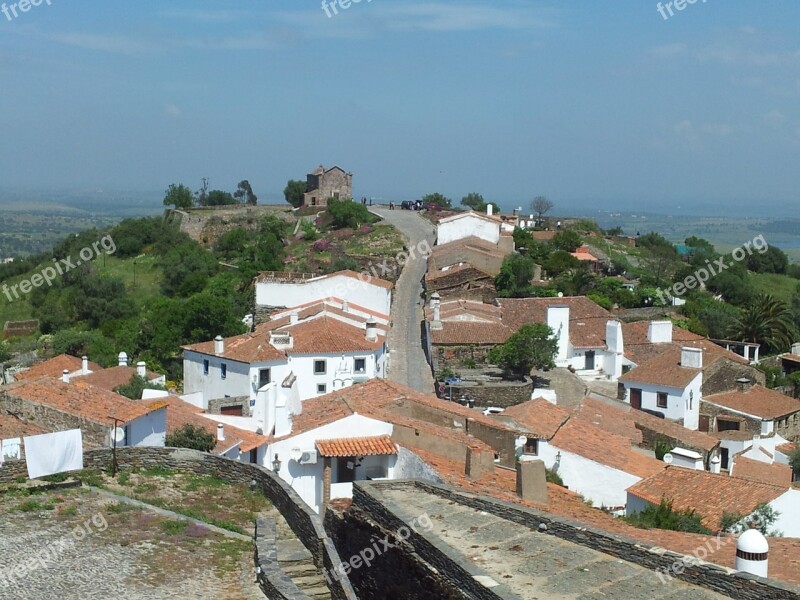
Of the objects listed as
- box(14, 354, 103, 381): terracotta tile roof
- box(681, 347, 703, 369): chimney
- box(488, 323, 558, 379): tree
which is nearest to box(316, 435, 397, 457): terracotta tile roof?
box(14, 354, 103, 381): terracotta tile roof

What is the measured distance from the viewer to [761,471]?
26.9m

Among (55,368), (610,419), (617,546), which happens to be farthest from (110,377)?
(617,546)

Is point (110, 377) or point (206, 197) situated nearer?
point (110, 377)

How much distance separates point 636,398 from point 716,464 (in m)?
7.09

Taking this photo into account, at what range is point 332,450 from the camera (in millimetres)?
17656

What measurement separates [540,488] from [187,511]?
19.2ft

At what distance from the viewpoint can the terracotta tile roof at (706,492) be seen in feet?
58.4

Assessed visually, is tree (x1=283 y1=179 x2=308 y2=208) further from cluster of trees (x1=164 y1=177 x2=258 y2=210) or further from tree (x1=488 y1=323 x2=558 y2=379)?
tree (x1=488 y1=323 x2=558 y2=379)

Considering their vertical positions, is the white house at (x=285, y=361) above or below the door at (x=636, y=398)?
above

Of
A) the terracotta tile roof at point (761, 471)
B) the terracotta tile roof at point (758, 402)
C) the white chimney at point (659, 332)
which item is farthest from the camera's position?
the white chimney at point (659, 332)

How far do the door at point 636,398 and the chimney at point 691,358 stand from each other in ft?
5.95

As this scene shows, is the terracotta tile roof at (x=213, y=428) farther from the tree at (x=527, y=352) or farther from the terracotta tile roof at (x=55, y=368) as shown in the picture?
the tree at (x=527, y=352)

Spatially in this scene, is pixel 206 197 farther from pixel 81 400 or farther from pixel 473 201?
pixel 81 400

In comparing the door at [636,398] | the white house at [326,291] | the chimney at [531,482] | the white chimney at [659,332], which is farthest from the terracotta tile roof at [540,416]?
the white house at [326,291]
